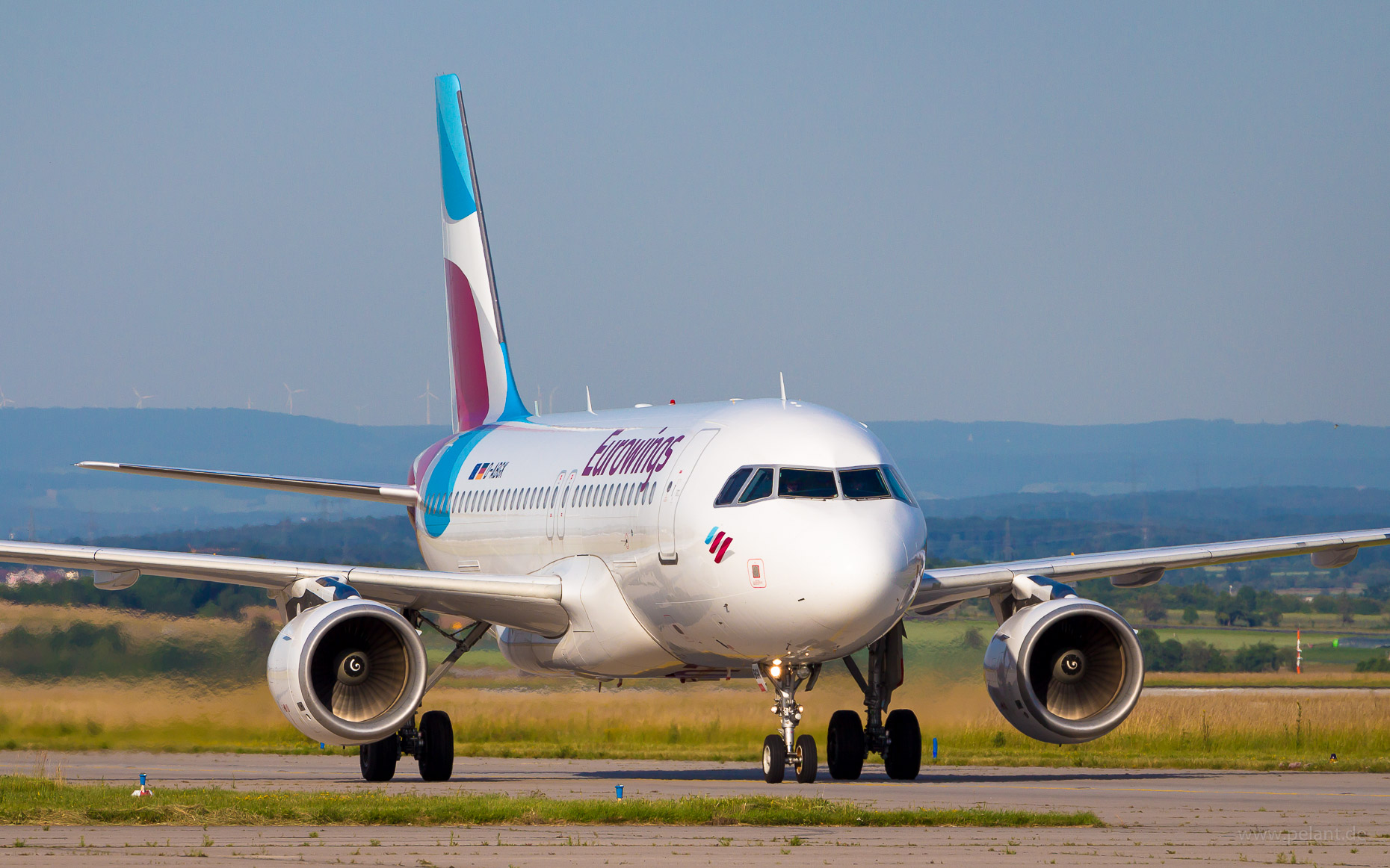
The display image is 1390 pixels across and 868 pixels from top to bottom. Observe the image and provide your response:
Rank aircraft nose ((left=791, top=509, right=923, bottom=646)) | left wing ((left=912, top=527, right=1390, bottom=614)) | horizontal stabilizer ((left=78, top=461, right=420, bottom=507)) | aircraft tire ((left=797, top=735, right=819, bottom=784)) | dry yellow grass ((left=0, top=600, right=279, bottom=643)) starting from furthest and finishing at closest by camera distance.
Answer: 1. dry yellow grass ((left=0, top=600, right=279, bottom=643))
2. horizontal stabilizer ((left=78, top=461, right=420, bottom=507))
3. left wing ((left=912, top=527, right=1390, bottom=614))
4. aircraft tire ((left=797, top=735, right=819, bottom=784))
5. aircraft nose ((left=791, top=509, right=923, bottom=646))

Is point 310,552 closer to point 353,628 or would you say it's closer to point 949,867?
point 353,628

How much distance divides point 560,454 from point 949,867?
14.7 metres

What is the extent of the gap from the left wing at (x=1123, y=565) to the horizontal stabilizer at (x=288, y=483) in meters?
9.16

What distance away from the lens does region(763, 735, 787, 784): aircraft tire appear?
20.8 m

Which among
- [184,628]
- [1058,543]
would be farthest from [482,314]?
[1058,543]

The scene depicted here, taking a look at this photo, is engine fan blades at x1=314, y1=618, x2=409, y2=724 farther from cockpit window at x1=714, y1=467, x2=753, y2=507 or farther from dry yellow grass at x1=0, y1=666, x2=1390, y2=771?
dry yellow grass at x1=0, y1=666, x2=1390, y2=771

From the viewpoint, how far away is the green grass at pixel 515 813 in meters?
16.4

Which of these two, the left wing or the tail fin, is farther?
the tail fin

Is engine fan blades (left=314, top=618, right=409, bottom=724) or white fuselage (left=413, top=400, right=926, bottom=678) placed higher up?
white fuselage (left=413, top=400, right=926, bottom=678)

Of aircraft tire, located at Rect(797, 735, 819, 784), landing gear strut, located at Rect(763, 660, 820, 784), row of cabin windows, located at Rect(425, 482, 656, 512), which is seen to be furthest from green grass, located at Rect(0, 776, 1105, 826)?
row of cabin windows, located at Rect(425, 482, 656, 512)

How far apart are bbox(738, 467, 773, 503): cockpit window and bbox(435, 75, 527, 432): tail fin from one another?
12656mm

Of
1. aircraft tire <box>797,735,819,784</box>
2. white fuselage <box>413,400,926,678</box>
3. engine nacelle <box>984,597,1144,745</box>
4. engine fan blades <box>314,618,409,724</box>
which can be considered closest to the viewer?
white fuselage <box>413,400,926,678</box>

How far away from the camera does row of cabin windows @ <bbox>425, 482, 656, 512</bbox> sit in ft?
75.8

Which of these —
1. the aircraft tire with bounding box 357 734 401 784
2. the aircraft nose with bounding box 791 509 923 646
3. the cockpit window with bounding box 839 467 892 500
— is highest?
the cockpit window with bounding box 839 467 892 500
